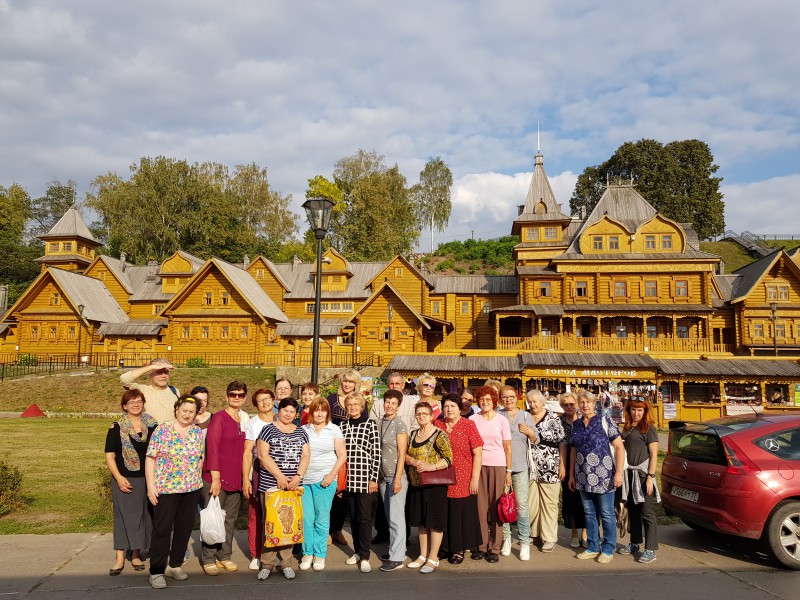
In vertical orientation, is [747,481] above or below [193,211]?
below

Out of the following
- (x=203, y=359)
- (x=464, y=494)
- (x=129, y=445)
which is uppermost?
(x=203, y=359)

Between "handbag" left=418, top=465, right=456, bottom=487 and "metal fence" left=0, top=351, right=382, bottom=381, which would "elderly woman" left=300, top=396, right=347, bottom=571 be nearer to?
"handbag" left=418, top=465, right=456, bottom=487

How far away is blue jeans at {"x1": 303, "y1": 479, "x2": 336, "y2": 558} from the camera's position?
6.03m

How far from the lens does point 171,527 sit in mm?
5664

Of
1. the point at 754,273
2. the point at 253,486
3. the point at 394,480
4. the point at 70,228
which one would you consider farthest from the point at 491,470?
the point at 70,228

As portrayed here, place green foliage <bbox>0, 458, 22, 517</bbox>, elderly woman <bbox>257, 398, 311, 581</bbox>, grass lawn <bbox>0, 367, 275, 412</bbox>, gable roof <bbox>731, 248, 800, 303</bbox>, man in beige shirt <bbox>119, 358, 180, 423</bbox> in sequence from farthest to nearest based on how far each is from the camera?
gable roof <bbox>731, 248, 800, 303</bbox>
grass lawn <bbox>0, 367, 275, 412</bbox>
green foliage <bbox>0, 458, 22, 517</bbox>
man in beige shirt <bbox>119, 358, 180, 423</bbox>
elderly woman <bbox>257, 398, 311, 581</bbox>

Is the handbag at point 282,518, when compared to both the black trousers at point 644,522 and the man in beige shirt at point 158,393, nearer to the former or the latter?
the man in beige shirt at point 158,393

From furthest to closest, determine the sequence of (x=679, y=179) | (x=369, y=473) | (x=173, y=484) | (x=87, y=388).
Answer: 1. (x=679, y=179)
2. (x=87, y=388)
3. (x=369, y=473)
4. (x=173, y=484)

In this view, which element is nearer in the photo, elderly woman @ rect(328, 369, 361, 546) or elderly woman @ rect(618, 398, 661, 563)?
elderly woman @ rect(618, 398, 661, 563)

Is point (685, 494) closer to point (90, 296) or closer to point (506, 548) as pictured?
point (506, 548)

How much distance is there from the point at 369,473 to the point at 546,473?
234 cm

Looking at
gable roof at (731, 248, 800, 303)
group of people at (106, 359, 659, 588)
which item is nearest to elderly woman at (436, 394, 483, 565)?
group of people at (106, 359, 659, 588)

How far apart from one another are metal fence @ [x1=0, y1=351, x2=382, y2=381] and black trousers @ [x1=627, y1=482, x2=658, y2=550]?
87.7ft

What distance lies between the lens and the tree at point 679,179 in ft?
226
